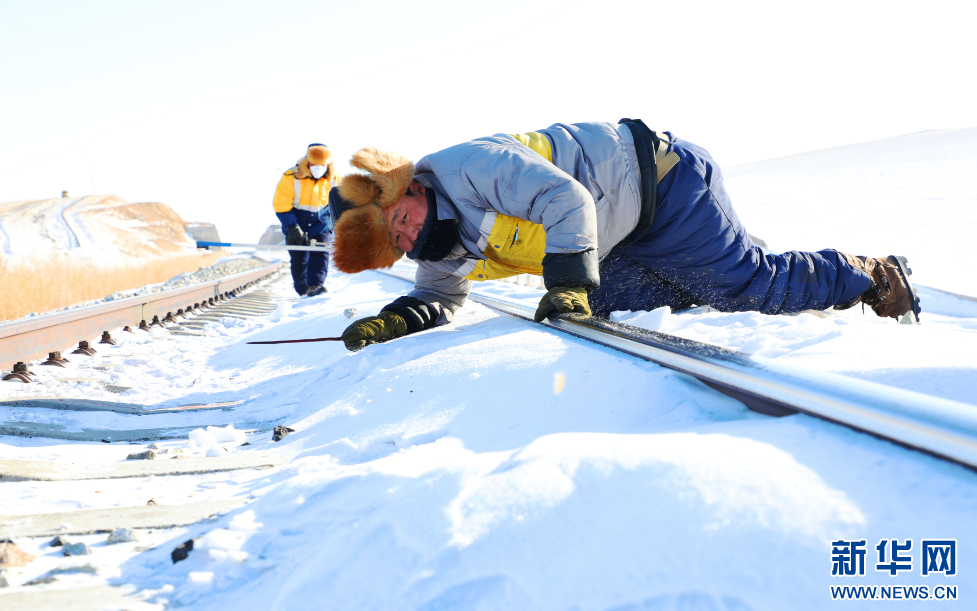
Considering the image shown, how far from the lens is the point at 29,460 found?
5.33 feet

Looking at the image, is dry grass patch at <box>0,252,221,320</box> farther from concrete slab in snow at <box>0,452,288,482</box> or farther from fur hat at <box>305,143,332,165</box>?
concrete slab in snow at <box>0,452,288,482</box>

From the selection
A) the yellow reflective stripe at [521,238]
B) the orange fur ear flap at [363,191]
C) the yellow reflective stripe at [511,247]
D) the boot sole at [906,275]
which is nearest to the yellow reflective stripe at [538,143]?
the yellow reflective stripe at [521,238]

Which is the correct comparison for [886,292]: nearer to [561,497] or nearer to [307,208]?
[561,497]

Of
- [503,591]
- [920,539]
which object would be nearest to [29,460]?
[503,591]

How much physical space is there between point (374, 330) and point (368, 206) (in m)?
0.65

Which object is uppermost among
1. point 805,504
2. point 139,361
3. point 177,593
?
point 805,504

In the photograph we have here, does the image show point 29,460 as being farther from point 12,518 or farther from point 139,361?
point 139,361

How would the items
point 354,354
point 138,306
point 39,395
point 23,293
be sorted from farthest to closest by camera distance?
point 23,293, point 138,306, point 354,354, point 39,395

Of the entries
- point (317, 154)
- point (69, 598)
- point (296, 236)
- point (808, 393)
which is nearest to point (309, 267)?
point (296, 236)

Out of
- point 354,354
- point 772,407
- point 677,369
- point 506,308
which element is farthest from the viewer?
point 506,308

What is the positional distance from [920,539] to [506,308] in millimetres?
2775

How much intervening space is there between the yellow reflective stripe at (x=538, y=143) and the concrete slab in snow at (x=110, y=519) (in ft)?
6.51

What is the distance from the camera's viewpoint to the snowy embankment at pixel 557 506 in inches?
29.4

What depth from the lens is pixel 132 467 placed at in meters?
1.61
